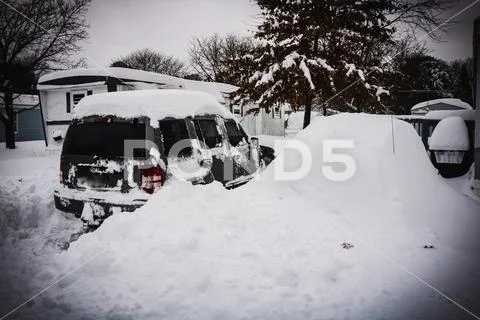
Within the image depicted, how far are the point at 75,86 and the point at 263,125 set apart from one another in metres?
16.6

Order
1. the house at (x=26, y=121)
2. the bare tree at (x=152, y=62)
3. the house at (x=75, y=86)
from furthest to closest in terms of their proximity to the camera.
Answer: the bare tree at (x=152, y=62) < the house at (x=26, y=121) < the house at (x=75, y=86)

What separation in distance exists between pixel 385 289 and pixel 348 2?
1130 cm

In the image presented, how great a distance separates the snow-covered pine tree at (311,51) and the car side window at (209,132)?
5.65 m

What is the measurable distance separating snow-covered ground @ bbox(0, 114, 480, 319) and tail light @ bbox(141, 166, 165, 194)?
0.20 metres

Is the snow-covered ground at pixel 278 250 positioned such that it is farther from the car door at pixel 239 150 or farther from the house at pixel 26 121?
the house at pixel 26 121

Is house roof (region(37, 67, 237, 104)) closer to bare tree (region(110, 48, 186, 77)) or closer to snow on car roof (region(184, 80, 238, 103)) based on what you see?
snow on car roof (region(184, 80, 238, 103))

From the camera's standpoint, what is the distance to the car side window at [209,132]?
552 centimetres

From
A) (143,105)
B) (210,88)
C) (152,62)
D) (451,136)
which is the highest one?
(152,62)

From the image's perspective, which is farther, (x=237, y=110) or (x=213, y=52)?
(x=213, y=52)

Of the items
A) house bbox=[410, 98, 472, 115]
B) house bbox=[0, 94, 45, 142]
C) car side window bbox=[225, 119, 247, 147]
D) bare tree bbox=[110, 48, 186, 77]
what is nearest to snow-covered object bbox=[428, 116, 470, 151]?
car side window bbox=[225, 119, 247, 147]

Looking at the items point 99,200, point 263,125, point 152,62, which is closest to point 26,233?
point 99,200

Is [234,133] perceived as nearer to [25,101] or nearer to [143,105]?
[143,105]

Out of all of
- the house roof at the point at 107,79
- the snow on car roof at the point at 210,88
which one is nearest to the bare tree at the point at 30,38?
the house roof at the point at 107,79

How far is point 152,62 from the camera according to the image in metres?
51.8
